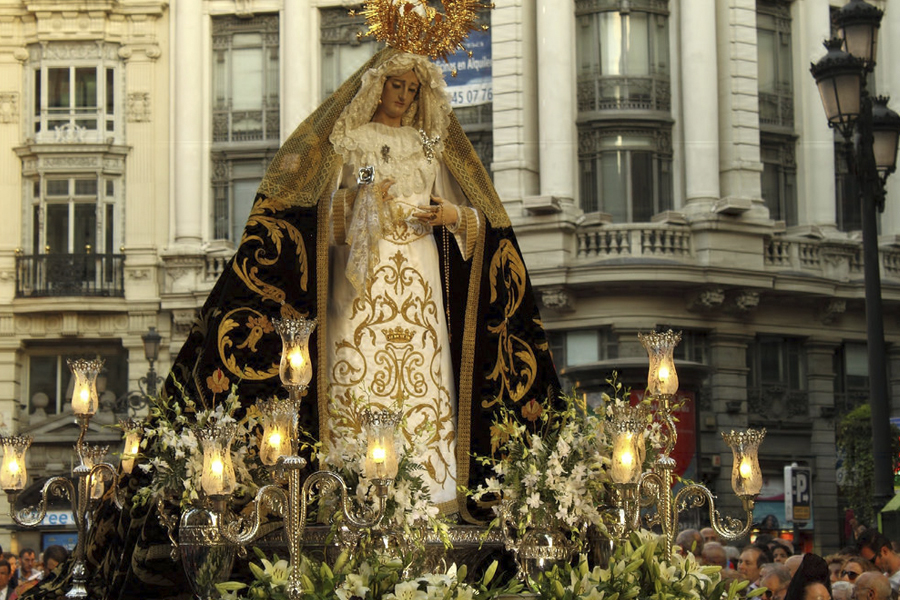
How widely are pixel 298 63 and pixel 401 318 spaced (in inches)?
804

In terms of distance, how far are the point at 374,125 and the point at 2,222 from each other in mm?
21304

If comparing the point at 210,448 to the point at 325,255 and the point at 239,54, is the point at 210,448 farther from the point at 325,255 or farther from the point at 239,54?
the point at 239,54

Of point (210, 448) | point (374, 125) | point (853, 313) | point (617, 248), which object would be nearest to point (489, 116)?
point (617, 248)

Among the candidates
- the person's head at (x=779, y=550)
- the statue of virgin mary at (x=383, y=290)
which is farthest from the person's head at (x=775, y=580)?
the person's head at (x=779, y=550)

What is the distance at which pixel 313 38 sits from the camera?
1078 inches

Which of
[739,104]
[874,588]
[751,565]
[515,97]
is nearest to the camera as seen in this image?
[874,588]

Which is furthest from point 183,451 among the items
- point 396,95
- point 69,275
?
point 69,275

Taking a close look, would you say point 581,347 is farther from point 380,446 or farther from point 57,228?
point 380,446

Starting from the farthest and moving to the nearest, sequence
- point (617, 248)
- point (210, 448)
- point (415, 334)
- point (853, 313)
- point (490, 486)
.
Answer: point (853, 313), point (617, 248), point (415, 334), point (490, 486), point (210, 448)

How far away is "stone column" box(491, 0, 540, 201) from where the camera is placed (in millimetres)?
26016

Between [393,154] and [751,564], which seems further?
[751,564]

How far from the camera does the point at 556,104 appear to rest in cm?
2577

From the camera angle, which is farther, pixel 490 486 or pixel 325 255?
pixel 325 255

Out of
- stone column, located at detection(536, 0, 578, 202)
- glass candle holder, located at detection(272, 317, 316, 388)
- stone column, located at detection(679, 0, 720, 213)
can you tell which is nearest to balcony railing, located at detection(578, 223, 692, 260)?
stone column, located at detection(679, 0, 720, 213)
